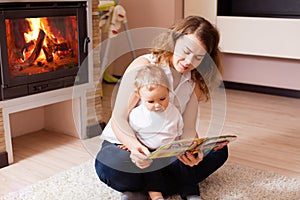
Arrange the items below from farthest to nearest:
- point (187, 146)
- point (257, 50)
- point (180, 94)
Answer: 1. point (257, 50)
2. point (180, 94)
3. point (187, 146)

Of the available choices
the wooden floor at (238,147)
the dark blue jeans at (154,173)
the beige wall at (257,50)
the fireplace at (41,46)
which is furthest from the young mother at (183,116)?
the beige wall at (257,50)

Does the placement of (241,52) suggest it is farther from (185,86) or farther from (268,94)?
(185,86)

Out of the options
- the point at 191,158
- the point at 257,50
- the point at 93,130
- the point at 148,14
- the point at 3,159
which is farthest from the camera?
the point at 148,14

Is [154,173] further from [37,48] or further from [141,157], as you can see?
[37,48]

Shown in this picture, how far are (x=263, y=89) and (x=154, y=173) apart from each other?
1.77 m

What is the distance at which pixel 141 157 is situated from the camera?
1.15 meters

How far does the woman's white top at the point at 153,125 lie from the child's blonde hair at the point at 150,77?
0.29ft

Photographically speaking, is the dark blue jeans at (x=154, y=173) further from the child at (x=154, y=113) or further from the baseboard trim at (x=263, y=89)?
the baseboard trim at (x=263, y=89)

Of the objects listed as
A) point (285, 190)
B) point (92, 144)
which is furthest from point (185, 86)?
point (92, 144)

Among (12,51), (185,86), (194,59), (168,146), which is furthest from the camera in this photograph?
(12,51)

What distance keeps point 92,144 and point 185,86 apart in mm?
684

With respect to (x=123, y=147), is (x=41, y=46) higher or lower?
higher

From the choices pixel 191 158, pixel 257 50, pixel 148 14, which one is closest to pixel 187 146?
pixel 191 158

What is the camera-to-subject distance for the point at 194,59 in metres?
1.19
